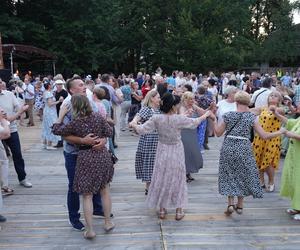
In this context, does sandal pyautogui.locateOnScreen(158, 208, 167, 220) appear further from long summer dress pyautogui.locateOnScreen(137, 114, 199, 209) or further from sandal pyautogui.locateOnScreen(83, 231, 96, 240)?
sandal pyautogui.locateOnScreen(83, 231, 96, 240)

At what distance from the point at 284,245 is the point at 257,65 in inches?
1795

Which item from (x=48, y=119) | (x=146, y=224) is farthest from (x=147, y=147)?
(x=48, y=119)

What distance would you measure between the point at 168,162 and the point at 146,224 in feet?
2.62

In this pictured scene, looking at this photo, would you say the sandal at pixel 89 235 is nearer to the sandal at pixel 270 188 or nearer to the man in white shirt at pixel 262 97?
the sandal at pixel 270 188

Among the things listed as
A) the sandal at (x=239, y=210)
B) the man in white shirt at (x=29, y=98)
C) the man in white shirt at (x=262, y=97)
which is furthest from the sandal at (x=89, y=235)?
the man in white shirt at (x=29, y=98)

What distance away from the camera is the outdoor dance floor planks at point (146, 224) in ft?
15.7

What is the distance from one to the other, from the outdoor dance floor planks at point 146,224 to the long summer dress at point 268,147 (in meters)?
0.48

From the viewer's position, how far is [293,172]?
5.47m

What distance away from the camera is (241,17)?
40.6m

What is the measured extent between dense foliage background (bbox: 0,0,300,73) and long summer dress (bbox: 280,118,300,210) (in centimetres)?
2762

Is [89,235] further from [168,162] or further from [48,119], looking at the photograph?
[48,119]

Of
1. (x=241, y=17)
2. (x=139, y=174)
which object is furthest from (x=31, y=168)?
(x=241, y=17)

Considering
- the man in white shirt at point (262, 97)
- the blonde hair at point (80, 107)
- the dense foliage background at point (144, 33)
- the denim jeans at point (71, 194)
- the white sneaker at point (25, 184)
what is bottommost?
the white sneaker at point (25, 184)

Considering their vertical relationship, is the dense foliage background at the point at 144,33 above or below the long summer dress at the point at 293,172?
above
